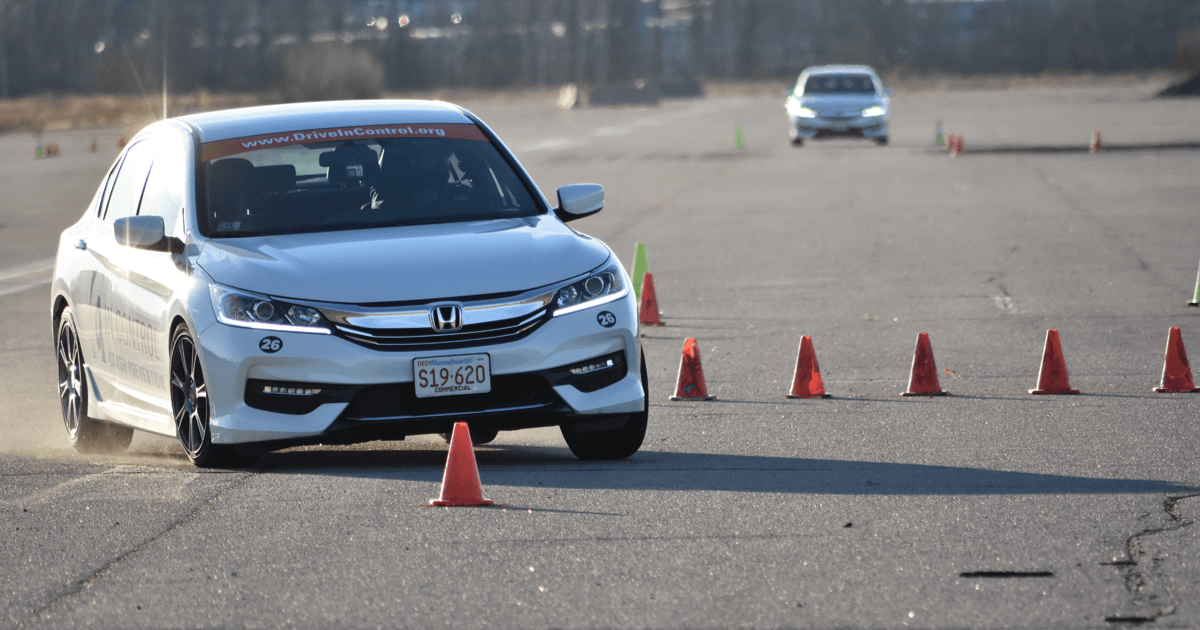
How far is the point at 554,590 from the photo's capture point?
5160 mm

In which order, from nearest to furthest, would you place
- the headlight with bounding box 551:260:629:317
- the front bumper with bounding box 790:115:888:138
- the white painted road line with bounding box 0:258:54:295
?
1. the headlight with bounding box 551:260:629:317
2. the white painted road line with bounding box 0:258:54:295
3. the front bumper with bounding box 790:115:888:138

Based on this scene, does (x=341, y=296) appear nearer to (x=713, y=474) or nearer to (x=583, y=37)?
(x=713, y=474)

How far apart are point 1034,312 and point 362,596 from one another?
28.8 ft

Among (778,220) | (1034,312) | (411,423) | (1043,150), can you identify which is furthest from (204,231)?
(1043,150)

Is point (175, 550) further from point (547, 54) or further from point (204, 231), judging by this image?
point (547, 54)

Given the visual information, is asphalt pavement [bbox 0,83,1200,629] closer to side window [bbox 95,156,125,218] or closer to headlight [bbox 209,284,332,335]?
headlight [bbox 209,284,332,335]

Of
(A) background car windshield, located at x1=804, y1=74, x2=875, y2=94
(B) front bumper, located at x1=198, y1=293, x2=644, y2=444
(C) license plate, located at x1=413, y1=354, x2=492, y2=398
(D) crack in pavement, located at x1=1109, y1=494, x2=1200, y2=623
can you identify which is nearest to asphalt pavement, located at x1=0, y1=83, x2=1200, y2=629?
(D) crack in pavement, located at x1=1109, y1=494, x2=1200, y2=623

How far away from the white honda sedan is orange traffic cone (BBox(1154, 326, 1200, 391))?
336 centimetres

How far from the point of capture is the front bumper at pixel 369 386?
264 inches

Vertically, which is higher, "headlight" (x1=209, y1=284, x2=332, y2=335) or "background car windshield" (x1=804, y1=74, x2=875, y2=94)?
"headlight" (x1=209, y1=284, x2=332, y2=335)

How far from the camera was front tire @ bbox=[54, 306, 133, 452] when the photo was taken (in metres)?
8.48

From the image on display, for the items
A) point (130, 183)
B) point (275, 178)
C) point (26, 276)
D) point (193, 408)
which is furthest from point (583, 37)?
point (193, 408)

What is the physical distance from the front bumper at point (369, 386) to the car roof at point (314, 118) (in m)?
1.58

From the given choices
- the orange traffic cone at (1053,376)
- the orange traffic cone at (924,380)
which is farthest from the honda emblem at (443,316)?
the orange traffic cone at (1053,376)
